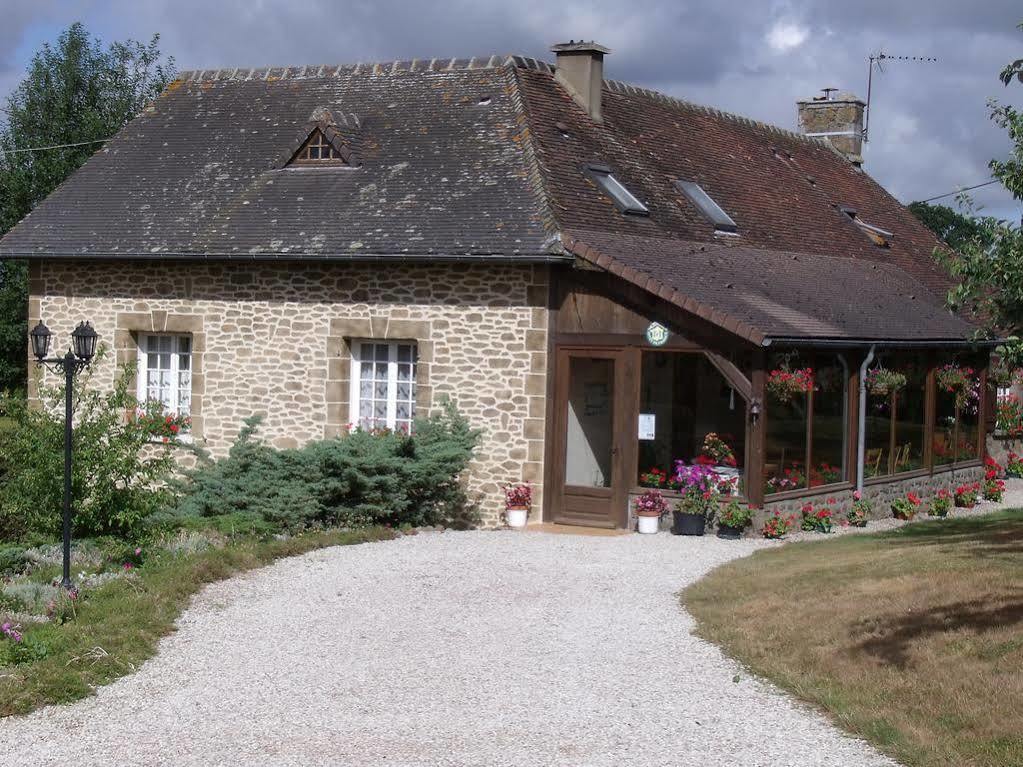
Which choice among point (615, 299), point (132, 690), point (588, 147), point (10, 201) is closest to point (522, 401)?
point (615, 299)

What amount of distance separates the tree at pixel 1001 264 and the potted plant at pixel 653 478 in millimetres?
6857

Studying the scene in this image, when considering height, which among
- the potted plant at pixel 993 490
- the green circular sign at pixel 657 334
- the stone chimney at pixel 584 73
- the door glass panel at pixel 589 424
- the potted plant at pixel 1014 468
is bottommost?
the potted plant at pixel 993 490

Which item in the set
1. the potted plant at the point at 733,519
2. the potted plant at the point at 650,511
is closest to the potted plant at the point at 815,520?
the potted plant at the point at 733,519

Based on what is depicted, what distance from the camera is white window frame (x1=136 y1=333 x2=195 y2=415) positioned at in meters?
17.8

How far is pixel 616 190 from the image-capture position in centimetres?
1728

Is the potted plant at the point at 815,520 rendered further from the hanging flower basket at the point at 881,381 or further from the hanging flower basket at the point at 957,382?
the hanging flower basket at the point at 957,382

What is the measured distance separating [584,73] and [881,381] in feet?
20.3

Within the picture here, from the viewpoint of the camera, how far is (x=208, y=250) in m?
16.9

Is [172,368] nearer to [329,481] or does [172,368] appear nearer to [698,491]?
[329,481]

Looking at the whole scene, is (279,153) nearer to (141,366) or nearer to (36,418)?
(141,366)

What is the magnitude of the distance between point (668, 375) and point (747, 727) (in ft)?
26.0

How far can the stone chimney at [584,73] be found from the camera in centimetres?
1919

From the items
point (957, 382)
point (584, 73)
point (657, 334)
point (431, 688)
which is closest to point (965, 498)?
point (957, 382)

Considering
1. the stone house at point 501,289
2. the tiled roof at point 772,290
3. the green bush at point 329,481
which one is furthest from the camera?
the stone house at point 501,289
